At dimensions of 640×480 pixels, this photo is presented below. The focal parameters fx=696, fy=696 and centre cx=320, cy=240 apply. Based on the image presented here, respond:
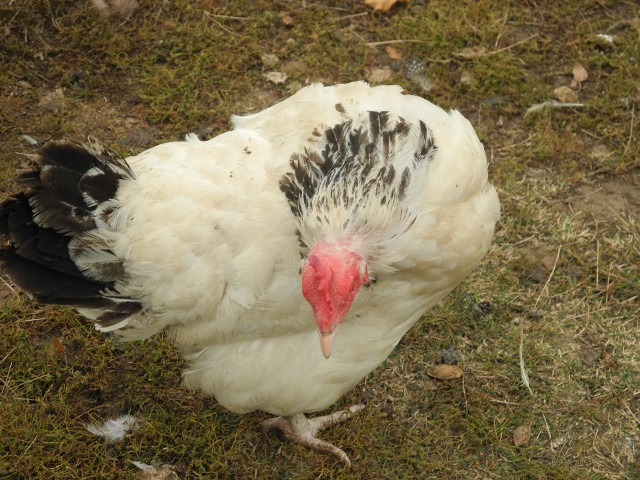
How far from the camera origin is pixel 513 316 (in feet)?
12.4

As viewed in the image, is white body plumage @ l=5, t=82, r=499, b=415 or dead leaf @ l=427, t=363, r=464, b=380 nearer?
white body plumage @ l=5, t=82, r=499, b=415

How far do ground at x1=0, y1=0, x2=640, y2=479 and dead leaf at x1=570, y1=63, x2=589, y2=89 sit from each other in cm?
1

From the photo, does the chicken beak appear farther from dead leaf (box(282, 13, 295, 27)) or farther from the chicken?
dead leaf (box(282, 13, 295, 27))

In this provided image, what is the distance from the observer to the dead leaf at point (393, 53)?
474cm

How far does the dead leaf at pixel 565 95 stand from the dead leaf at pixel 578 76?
7 cm

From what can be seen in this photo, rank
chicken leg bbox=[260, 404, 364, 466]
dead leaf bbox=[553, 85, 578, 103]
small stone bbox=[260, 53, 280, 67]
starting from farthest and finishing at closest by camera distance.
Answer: small stone bbox=[260, 53, 280, 67]
dead leaf bbox=[553, 85, 578, 103]
chicken leg bbox=[260, 404, 364, 466]

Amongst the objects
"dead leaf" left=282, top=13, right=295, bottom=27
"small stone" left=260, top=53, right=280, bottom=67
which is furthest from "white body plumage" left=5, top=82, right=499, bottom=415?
"dead leaf" left=282, top=13, right=295, bottom=27

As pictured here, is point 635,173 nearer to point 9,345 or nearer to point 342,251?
point 342,251

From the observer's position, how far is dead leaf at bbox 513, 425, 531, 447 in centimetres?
338

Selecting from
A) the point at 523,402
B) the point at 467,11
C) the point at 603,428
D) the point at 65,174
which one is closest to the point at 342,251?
the point at 65,174

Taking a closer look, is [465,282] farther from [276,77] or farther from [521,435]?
[276,77]

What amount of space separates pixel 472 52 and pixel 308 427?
282cm

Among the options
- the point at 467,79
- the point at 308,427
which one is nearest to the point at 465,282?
the point at 308,427

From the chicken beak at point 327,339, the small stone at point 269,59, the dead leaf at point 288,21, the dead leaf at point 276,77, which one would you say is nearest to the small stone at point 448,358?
the chicken beak at point 327,339
